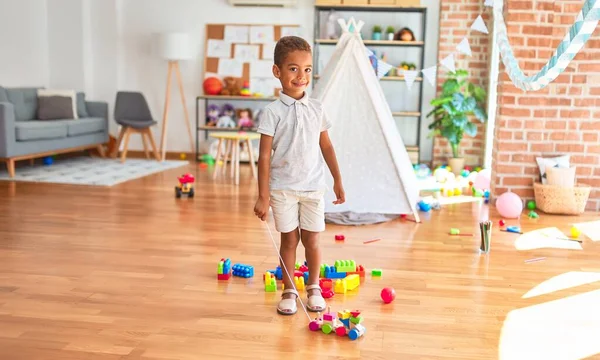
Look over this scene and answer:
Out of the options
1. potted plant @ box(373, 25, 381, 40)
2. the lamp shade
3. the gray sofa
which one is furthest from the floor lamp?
potted plant @ box(373, 25, 381, 40)

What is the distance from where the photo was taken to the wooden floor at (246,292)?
2.13 meters

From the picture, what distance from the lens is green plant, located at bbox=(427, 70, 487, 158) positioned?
21.5 feet

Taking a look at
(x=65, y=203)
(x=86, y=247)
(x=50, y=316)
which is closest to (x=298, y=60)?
(x=50, y=316)

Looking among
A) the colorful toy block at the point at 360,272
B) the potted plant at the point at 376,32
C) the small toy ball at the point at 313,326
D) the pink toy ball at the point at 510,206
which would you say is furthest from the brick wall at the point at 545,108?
the small toy ball at the point at 313,326

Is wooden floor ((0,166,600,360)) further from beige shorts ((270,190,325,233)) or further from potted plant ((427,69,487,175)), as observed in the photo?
potted plant ((427,69,487,175))

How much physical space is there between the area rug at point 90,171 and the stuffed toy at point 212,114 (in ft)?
2.06

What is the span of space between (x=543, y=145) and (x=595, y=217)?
0.63m

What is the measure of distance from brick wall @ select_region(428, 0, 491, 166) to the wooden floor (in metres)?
2.80

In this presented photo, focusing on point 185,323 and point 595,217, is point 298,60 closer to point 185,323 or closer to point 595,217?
point 185,323

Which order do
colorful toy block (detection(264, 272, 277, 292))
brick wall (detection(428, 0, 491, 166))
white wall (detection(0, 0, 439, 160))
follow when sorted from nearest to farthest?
colorful toy block (detection(264, 272, 277, 292)) < brick wall (detection(428, 0, 491, 166)) < white wall (detection(0, 0, 439, 160))

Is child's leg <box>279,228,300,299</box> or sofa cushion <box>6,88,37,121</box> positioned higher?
sofa cushion <box>6,88,37,121</box>

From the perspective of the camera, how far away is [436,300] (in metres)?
2.62

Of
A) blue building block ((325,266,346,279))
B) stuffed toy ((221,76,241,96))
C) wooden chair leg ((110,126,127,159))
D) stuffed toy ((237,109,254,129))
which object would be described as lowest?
blue building block ((325,266,346,279))

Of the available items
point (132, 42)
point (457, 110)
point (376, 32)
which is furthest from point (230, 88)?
point (457, 110)
